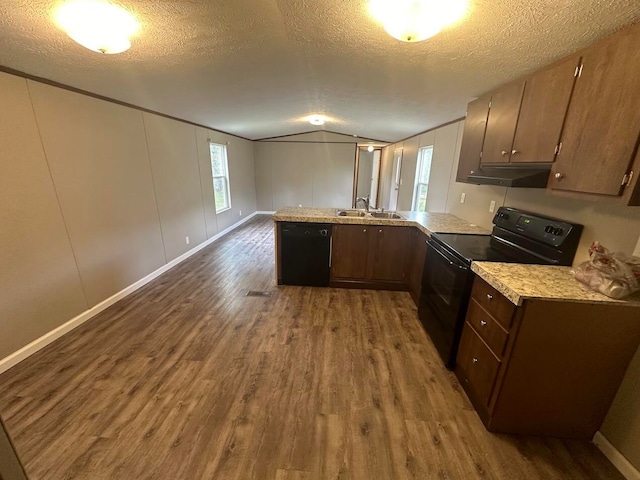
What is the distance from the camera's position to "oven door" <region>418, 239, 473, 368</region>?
192 cm

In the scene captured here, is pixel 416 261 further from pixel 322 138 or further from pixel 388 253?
pixel 322 138

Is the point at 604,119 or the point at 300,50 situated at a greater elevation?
the point at 300,50

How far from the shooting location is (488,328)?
1.63 metres

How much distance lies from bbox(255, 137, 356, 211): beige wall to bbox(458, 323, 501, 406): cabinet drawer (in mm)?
6562

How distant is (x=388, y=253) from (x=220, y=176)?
14.6ft

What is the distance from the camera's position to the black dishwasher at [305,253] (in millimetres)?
3211

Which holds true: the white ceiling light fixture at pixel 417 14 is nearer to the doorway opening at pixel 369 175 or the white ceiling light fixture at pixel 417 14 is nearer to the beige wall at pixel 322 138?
the beige wall at pixel 322 138

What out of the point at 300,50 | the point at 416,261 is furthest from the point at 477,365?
the point at 300,50

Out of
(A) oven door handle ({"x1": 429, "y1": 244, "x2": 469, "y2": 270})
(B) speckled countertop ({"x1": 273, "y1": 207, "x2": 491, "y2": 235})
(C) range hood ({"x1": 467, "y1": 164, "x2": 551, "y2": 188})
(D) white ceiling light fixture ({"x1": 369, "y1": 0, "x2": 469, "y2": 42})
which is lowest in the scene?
(A) oven door handle ({"x1": 429, "y1": 244, "x2": 469, "y2": 270})

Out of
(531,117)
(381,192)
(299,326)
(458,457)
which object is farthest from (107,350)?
(381,192)

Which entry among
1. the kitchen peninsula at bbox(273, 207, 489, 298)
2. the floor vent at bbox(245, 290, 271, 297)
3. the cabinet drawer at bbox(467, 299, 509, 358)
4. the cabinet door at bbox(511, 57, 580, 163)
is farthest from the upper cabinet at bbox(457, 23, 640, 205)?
the floor vent at bbox(245, 290, 271, 297)

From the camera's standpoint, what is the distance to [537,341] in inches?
56.1

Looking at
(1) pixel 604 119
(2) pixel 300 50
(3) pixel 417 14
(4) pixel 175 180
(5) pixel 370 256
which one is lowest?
(5) pixel 370 256

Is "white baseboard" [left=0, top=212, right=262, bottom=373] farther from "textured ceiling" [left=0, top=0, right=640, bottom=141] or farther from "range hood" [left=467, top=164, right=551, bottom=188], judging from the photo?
"range hood" [left=467, top=164, right=551, bottom=188]
